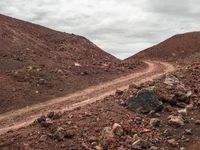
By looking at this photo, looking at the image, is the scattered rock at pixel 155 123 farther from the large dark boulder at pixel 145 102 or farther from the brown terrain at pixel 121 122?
the large dark boulder at pixel 145 102

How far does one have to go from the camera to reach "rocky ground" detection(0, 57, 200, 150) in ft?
47.5

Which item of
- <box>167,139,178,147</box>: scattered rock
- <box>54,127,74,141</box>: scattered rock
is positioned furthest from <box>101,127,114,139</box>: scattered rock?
<box>167,139,178,147</box>: scattered rock

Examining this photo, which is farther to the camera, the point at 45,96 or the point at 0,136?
the point at 45,96

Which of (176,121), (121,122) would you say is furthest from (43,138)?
(176,121)

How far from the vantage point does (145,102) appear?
16.9 metres

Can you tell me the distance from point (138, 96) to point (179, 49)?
39.1 m

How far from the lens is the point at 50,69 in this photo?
30000 mm

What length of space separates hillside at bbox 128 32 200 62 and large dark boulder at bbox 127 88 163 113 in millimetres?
34341

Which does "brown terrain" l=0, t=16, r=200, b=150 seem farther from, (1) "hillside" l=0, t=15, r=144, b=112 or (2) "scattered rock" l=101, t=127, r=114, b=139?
(1) "hillside" l=0, t=15, r=144, b=112

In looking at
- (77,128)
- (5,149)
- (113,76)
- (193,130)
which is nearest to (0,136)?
(5,149)

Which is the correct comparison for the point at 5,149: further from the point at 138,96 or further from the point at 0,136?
the point at 138,96

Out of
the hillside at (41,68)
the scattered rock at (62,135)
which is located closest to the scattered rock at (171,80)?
the scattered rock at (62,135)

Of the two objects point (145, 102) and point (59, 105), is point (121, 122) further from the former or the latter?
point (59, 105)

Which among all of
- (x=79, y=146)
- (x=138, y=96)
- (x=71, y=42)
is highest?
(x=71, y=42)
